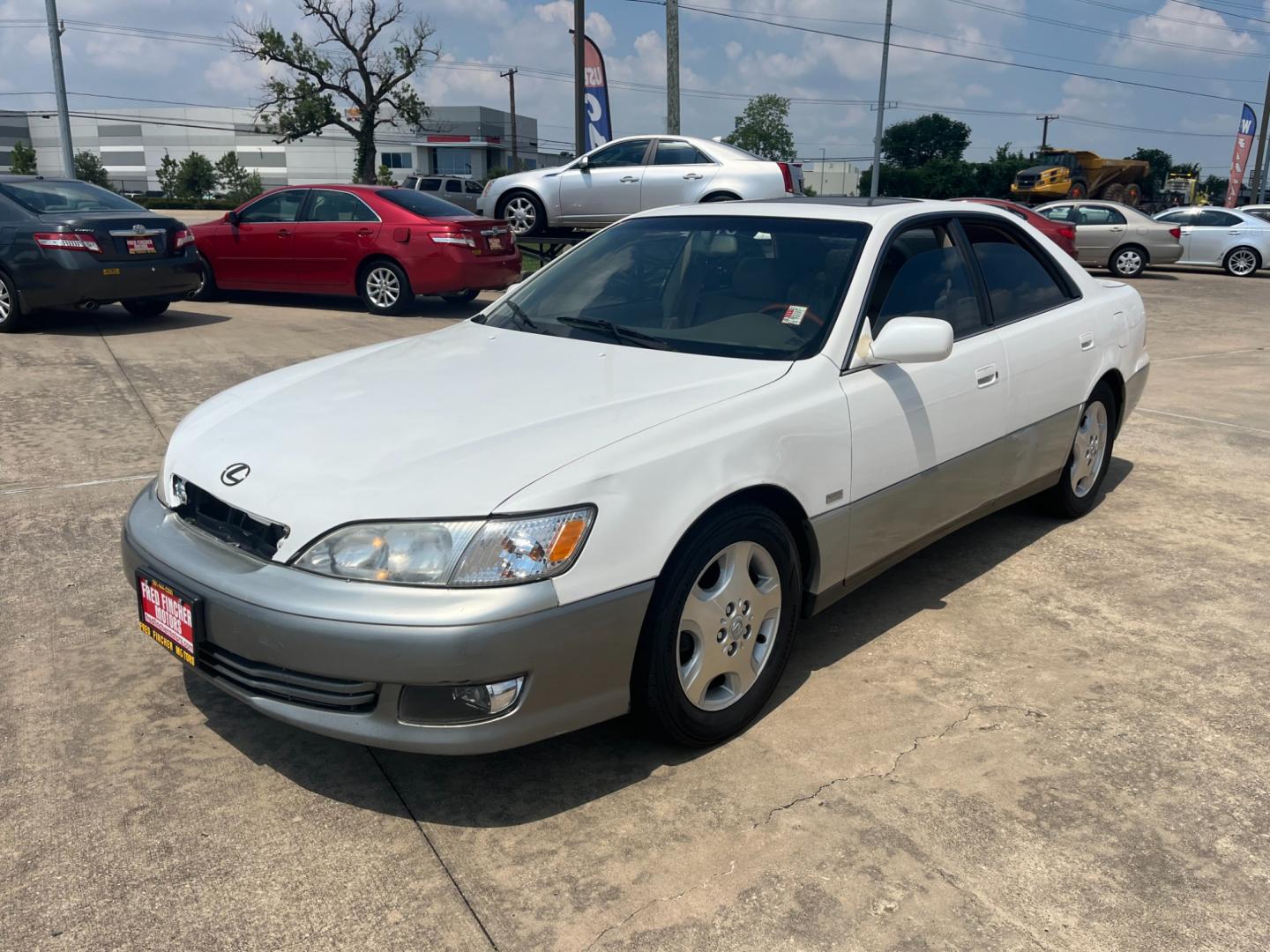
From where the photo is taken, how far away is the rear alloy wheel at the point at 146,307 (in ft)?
35.6

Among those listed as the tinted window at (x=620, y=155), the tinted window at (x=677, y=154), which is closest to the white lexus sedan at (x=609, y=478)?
the tinted window at (x=677, y=154)

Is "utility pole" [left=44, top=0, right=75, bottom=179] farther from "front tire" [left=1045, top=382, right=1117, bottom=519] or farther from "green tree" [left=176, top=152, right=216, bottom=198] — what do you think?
"green tree" [left=176, top=152, right=216, bottom=198]

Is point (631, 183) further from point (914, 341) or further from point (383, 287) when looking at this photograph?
point (914, 341)

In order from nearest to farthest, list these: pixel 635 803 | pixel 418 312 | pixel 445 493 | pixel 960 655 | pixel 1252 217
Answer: pixel 445 493, pixel 635 803, pixel 960 655, pixel 418 312, pixel 1252 217

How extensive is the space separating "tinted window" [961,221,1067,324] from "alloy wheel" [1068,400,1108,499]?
0.62m

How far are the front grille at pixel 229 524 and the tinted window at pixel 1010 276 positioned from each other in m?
2.92

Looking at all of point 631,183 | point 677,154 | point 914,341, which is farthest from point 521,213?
point 914,341

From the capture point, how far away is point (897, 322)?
10.7 feet

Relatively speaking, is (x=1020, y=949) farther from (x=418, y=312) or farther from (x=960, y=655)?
(x=418, y=312)

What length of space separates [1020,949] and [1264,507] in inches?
159

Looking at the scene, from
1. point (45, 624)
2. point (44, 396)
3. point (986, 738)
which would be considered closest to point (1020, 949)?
point (986, 738)

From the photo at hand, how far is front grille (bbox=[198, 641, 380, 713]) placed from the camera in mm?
2471

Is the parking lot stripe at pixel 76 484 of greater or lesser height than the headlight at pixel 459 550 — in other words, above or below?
below

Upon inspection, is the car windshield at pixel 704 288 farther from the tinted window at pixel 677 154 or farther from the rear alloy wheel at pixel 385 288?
the tinted window at pixel 677 154
